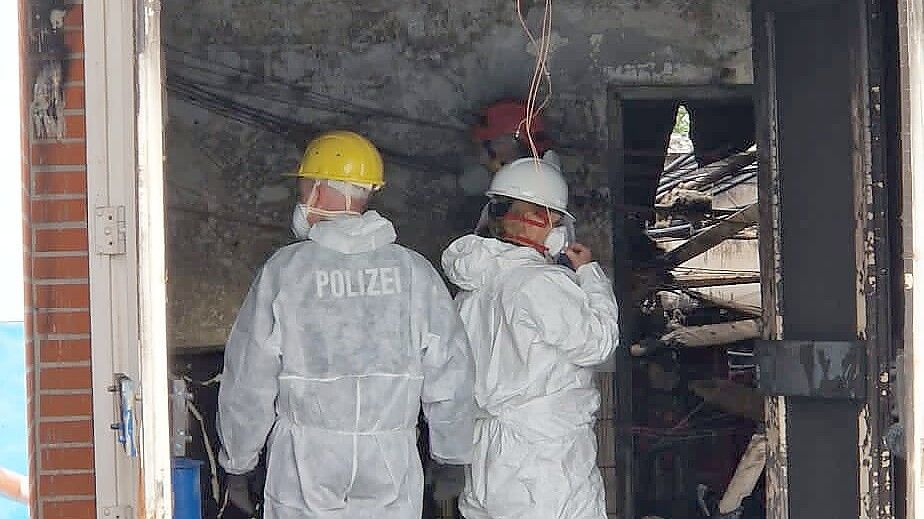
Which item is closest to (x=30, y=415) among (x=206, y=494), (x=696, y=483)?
(x=206, y=494)

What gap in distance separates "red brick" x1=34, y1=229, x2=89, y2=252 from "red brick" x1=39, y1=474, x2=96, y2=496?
0.58 meters

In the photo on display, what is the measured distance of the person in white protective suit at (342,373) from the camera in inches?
141

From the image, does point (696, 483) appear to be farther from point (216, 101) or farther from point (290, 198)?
point (216, 101)

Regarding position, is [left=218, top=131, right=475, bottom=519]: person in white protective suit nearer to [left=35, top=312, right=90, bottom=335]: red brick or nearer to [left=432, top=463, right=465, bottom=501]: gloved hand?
[left=432, top=463, right=465, bottom=501]: gloved hand

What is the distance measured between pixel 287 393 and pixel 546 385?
0.83 meters

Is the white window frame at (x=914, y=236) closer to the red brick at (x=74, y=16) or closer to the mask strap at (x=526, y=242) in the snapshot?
the mask strap at (x=526, y=242)

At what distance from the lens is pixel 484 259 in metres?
3.98

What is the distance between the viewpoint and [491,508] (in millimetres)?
3910

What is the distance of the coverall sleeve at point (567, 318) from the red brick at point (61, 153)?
1389 mm

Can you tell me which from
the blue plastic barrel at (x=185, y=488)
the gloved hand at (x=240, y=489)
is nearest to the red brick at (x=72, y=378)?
the blue plastic barrel at (x=185, y=488)

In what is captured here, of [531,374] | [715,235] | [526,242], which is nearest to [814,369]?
[531,374]

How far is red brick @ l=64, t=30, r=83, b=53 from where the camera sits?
3146 mm

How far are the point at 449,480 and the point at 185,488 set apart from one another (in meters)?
0.97

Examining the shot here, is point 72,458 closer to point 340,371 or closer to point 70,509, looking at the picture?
point 70,509
